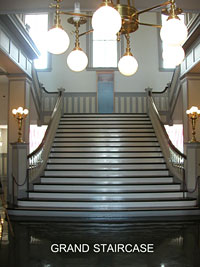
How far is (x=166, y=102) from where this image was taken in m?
12.1

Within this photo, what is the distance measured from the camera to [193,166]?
7.54 meters

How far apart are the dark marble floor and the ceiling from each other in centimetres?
415

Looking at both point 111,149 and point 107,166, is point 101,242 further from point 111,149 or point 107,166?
point 111,149

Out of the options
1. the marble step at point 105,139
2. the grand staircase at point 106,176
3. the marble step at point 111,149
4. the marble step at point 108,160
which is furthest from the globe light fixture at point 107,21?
the marble step at point 105,139

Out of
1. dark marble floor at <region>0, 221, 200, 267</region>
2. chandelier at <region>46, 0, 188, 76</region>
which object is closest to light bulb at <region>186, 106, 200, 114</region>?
dark marble floor at <region>0, 221, 200, 267</region>

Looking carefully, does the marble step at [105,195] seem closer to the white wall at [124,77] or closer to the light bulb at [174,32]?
the light bulb at [174,32]

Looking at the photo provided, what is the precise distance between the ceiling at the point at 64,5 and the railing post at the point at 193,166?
9.66ft

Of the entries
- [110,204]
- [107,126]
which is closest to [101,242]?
[110,204]

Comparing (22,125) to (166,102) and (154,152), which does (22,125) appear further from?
(166,102)

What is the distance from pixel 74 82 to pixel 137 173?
631 centimetres

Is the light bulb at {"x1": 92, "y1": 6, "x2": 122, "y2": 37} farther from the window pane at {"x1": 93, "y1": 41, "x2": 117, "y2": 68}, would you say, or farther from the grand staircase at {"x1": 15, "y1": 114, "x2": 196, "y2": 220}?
the window pane at {"x1": 93, "y1": 41, "x2": 117, "y2": 68}

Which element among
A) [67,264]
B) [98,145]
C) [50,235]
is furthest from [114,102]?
[67,264]

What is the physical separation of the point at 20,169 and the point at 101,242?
10.6ft

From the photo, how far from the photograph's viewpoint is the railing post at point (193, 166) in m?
7.53
